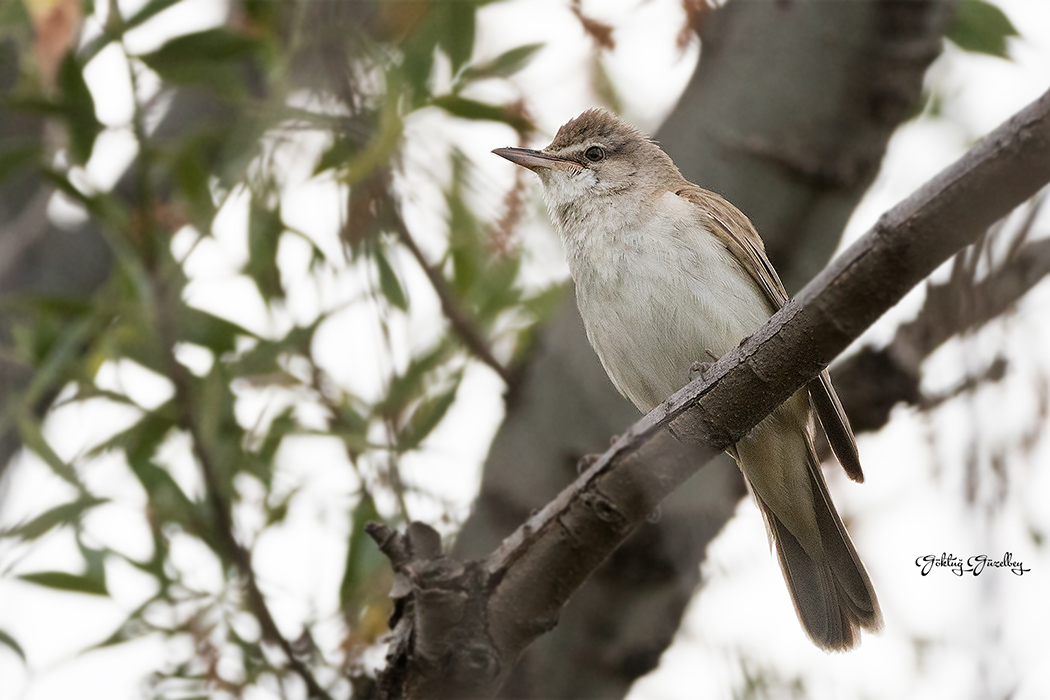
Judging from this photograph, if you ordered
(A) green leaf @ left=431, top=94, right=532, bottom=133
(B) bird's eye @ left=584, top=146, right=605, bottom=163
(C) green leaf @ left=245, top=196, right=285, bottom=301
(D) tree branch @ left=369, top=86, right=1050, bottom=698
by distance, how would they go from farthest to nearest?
(B) bird's eye @ left=584, top=146, right=605, bottom=163, (C) green leaf @ left=245, top=196, right=285, bottom=301, (A) green leaf @ left=431, top=94, right=532, bottom=133, (D) tree branch @ left=369, top=86, right=1050, bottom=698

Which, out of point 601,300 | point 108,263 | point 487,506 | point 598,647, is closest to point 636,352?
point 601,300

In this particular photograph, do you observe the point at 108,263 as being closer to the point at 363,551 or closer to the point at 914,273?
the point at 363,551

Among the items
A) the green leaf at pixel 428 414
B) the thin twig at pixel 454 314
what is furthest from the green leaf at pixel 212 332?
the thin twig at pixel 454 314

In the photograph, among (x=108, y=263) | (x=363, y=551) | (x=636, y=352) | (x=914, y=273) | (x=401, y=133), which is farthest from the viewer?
(x=108, y=263)

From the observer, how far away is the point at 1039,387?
7.13 ft

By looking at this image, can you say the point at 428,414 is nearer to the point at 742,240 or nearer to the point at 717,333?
the point at 717,333

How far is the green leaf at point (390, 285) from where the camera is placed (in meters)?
3.42

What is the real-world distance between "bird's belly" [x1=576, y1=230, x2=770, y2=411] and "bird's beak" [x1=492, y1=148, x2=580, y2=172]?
1.79ft

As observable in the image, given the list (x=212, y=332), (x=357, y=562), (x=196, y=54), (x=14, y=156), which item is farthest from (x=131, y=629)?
(x=196, y=54)

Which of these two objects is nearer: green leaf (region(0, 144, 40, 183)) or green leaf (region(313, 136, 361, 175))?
green leaf (region(313, 136, 361, 175))

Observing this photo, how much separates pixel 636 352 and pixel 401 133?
34.3 inches

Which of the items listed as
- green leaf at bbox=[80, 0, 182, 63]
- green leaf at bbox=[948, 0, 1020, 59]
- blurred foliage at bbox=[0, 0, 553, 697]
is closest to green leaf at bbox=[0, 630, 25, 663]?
blurred foliage at bbox=[0, 0, 553, 697]

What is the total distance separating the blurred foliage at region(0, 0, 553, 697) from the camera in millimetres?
3119

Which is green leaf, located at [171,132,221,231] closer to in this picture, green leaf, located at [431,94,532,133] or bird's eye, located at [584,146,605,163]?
green leaf, located at [431,94,532,133]
